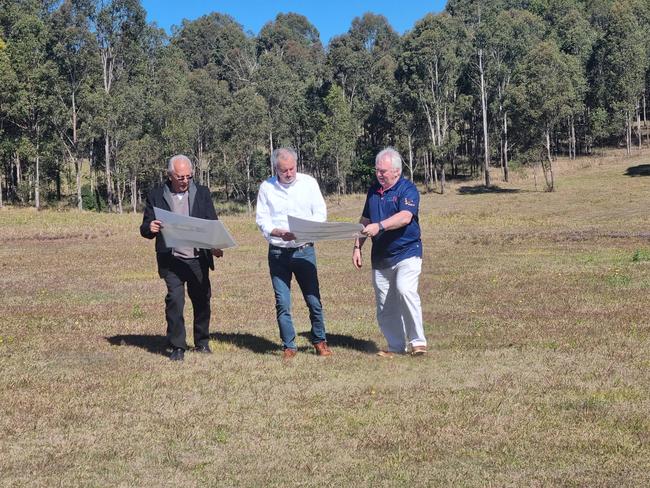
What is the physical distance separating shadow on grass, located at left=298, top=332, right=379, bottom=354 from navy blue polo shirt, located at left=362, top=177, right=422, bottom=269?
1.33 m

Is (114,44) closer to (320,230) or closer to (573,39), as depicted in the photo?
(573,39)

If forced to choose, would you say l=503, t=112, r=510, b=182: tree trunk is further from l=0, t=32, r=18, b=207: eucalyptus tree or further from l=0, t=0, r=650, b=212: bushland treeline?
l=0, t=32, r=18, b=207: eucalyptus tree

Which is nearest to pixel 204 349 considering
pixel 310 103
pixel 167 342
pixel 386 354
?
pixel 167 342

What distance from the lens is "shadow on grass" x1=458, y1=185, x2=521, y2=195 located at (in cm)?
7362

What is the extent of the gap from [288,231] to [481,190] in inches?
2745

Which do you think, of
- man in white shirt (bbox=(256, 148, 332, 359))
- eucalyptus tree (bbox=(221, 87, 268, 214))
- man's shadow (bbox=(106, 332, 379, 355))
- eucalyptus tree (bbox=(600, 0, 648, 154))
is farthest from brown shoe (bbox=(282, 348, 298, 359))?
eucalyptus tree (bbox=(600, 0, 648, 154))

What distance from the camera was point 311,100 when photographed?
9444 cm

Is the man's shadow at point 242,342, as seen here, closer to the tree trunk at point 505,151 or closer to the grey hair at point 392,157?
the grey hair at point 392,157

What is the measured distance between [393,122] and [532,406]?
266 ft

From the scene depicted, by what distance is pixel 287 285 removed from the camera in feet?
31.9

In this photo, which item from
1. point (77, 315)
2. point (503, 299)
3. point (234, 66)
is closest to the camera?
point (77, 315)

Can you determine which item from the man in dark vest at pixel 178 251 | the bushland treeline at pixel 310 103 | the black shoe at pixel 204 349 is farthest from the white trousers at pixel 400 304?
the bushland treeline at pixel 310 103

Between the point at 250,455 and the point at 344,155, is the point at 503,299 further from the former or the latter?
the point at 344,155

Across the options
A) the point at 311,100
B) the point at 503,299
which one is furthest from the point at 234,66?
the point at 503,299
